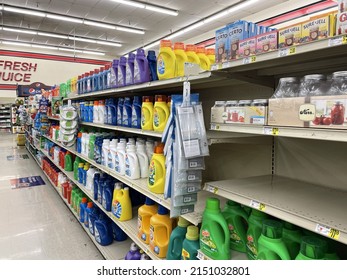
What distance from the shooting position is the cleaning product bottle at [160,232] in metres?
1.79

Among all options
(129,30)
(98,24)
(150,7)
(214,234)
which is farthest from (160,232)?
(129,30)

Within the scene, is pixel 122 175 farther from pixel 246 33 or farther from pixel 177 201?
pixel 246 33

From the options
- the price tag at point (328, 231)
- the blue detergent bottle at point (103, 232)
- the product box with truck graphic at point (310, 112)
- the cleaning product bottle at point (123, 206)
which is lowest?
the blue detergent bottle at point (103, 232)

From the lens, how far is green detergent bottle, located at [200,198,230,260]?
4.33 ft

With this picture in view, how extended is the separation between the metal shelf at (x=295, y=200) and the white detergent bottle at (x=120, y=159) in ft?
3.72

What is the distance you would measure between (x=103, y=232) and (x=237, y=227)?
1.70 m

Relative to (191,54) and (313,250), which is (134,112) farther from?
(313,250)

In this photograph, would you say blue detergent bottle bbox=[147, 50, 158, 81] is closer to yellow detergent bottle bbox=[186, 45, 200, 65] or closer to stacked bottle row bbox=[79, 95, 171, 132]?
stacked bottle row bbox=[79, 95, 171, 132]

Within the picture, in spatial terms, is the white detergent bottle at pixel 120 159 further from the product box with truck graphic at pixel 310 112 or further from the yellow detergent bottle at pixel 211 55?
the product box with truck graphic at pixel 310 112

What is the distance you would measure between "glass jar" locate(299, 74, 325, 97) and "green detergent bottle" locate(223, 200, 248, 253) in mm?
736

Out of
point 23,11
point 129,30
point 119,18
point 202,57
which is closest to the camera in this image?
point 202,57

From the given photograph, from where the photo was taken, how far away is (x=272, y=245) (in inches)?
43.6

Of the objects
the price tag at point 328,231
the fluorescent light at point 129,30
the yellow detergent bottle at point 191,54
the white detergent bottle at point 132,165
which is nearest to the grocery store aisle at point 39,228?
the white detergent bottle at point 132,165

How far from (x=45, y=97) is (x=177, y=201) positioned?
5987mm
